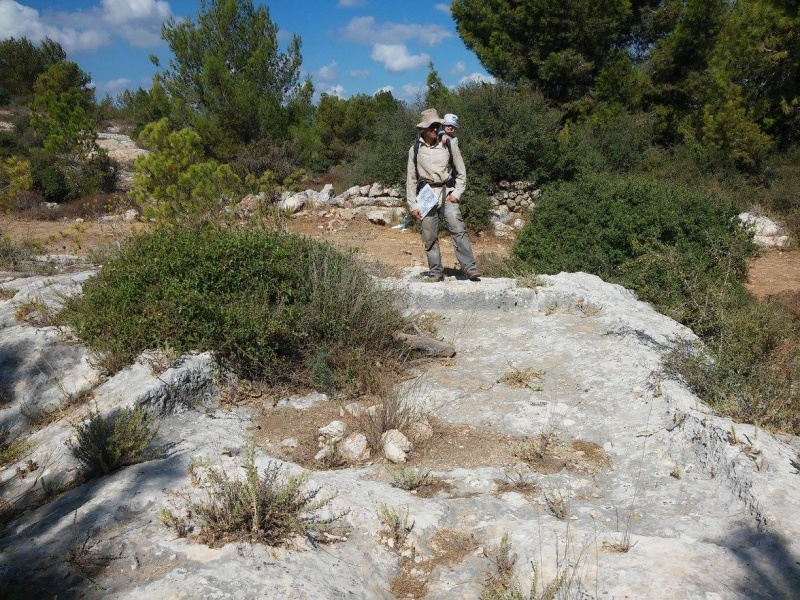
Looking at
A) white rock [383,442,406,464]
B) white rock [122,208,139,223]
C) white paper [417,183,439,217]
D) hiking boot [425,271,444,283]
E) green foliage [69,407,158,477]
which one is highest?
white rock [122,208,139,223]

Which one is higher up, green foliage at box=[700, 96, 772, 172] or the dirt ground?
green foliage at box=[700, 96, 772, 172]

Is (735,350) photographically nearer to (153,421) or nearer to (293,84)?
(153,421)

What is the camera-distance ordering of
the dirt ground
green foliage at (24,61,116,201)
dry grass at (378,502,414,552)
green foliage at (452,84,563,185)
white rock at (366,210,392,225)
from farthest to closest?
green foliage at (24,61,116,201)
white rock at (366,210,392,225)
green foliage at (452,84,563,185)
the dirt ground
dry grass at (378,502,414,552)

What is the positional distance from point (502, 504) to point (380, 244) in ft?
31.0

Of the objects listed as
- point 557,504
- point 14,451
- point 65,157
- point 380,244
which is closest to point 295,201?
point 380,244

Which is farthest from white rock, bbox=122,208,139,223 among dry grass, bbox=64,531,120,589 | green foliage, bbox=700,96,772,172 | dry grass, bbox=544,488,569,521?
green foliage, bbox=700,96,772,172

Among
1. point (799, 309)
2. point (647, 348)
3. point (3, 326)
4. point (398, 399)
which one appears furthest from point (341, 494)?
point (799, 309)

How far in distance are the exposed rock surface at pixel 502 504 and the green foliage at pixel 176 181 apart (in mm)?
2546

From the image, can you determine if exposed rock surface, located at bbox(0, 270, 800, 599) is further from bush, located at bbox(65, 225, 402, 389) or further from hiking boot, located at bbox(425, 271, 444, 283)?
hiking boot, located at bbox(425, 271, 444, 283)

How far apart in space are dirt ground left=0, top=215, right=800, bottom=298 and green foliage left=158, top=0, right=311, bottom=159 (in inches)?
151

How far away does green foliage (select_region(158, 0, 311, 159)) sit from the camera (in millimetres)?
15969

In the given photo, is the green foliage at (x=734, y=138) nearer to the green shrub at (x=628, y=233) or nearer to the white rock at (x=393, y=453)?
the green shrub at (x=628, y=233)

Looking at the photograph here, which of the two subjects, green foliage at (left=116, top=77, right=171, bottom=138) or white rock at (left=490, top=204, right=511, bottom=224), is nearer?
white rock at (left=490, top=204, right=511, bottom=224)

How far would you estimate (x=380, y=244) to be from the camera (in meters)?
12.3
